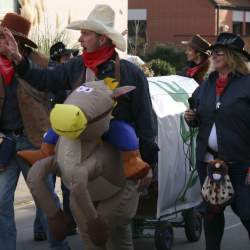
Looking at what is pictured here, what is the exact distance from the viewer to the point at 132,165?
4602mm

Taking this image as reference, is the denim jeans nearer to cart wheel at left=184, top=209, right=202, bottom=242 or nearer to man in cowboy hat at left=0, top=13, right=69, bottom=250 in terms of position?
man in cowboy hat at left=0, top=13, right=69, bottom=250

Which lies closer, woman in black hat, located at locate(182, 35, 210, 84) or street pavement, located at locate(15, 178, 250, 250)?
street pavement, located at locate(15, 178, 250, 250)

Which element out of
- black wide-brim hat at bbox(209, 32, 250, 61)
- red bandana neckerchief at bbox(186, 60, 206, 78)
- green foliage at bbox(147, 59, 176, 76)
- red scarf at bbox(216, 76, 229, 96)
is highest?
black wide-brim hat at bbox(209, 32, 250, 61)

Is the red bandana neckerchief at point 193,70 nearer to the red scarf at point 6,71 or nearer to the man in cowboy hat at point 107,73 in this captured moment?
the red scarf at point 6,71

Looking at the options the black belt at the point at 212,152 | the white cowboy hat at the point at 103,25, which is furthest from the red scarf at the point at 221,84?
the white cowboy hat at the point at 103,25

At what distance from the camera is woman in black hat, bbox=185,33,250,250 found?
5.61 m

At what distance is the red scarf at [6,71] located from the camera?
18.2 feet

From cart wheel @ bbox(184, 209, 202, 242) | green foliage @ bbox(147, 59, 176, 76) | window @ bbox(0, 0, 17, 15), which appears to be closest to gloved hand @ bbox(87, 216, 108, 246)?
cart wheel @ bbox(184, 209, 202, 242)

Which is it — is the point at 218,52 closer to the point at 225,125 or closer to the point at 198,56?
the point at 225,125

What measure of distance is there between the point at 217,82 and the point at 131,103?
1071 mm

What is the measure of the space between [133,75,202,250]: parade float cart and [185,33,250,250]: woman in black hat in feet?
1.31

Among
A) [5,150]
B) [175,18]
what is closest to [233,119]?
[5,150]

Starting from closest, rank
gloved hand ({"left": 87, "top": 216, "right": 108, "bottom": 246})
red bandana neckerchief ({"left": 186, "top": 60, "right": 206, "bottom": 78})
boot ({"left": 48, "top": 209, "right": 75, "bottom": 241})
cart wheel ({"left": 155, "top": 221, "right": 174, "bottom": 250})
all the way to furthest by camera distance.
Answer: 1. gloved hand ({"left": 87, "top": 216, "right": 108, "bottom": 246})
2. boot ({"left": 48, "top": 209, "right": 75, "bottom": 241})
3. cart wheel ({"left": 155, "top": 221, "right": 174, "bottom": 250})
4. red bandana neckerchief ({"left": 186, "top": 60, "right": 206, "bottom": 78})

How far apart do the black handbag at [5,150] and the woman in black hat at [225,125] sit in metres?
1.35
